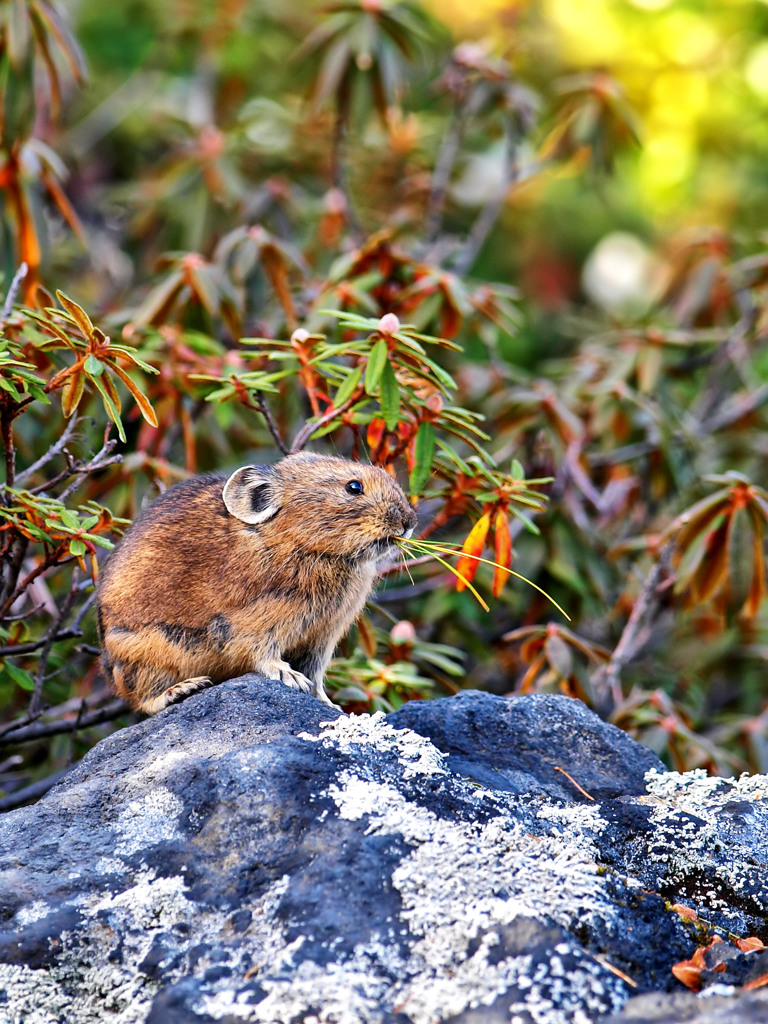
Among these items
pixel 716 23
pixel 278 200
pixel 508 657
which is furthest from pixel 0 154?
pixel 716 23

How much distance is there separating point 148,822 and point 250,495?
5.14 ft

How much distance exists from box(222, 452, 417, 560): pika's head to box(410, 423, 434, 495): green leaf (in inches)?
4.4

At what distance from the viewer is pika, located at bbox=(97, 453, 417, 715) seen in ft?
14.1

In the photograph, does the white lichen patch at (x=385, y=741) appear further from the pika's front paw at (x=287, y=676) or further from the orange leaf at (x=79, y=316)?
the orange leaf at (x=79, y=316)

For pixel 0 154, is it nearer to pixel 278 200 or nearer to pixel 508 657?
pixel 278 200

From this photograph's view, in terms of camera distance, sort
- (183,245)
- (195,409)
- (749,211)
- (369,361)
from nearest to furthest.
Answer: (369,361) < (195,409) < (183,245) < (749,211)

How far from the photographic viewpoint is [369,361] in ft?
14.0

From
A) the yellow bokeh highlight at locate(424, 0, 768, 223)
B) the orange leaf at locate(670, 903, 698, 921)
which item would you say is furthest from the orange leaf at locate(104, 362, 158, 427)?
the yellow bokeh highlight at locate(424, 0, 768, 223)

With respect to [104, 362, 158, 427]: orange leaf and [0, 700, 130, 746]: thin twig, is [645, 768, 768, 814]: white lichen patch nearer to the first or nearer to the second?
[104, 362, 158, 427]: orange leaf

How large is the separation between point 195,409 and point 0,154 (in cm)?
189

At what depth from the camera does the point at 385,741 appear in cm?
340

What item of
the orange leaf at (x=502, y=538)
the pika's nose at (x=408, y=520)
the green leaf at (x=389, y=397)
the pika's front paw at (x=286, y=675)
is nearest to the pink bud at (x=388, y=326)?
the green leaf at (x=389, y=397)

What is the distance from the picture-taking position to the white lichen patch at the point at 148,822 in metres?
3.07

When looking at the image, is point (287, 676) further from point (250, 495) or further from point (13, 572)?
point (13, 572)
